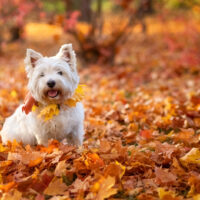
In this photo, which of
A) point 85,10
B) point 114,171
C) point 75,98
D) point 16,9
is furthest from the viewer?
point 85,10

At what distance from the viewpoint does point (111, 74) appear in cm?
1011

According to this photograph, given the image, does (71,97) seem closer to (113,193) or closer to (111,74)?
(113,193)

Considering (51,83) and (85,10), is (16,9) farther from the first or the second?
(51,83)

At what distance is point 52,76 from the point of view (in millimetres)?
3490

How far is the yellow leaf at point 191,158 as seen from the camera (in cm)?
309

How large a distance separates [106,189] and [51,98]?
137 cm

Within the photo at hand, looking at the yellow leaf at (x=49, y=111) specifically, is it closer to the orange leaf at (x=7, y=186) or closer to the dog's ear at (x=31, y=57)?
the dog's ear at (x=31, y=57)

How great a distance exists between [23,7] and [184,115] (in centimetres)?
1137

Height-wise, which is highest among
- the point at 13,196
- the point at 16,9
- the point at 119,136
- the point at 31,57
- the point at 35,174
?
the point at 16,9

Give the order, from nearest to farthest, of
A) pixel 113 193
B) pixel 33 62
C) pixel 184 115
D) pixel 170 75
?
pixel 113 193 → pixel 33 62 → pixel 184 115 → pixel 170 75

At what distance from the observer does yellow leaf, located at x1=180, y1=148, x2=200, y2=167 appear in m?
3.09

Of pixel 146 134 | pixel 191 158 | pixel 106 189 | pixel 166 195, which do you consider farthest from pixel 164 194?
pixel 146 134

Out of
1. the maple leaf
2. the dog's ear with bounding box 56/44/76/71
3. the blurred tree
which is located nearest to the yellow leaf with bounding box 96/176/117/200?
the maple leaf

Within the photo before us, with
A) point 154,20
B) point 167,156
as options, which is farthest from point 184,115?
point 154,20
